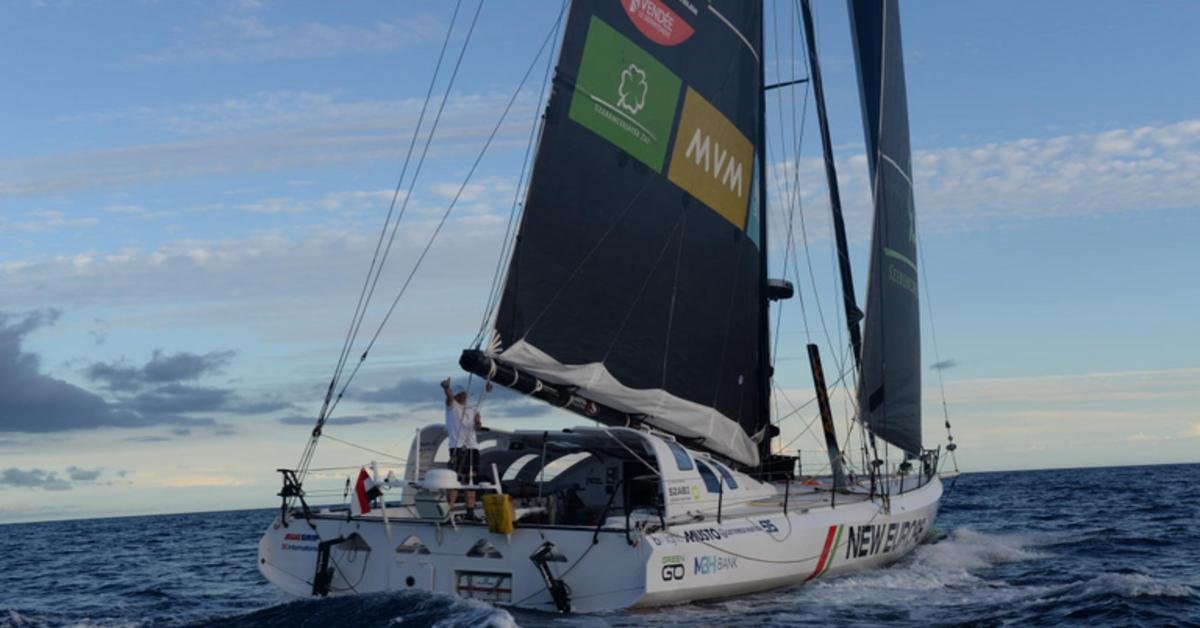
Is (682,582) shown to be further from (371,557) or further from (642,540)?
(371,557)

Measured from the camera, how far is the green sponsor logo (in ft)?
50.0

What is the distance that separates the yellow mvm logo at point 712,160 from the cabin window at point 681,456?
4.18m

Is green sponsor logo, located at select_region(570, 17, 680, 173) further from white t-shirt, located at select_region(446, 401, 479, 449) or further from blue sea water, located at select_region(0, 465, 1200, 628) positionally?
blue sea water, located at select_region(0, 465, 1200, 628)

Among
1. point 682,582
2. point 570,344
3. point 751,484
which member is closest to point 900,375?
point 751,484

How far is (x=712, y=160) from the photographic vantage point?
1750 cm

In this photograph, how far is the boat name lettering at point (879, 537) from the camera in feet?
52.9

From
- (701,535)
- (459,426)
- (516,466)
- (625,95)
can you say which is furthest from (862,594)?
(625,95)

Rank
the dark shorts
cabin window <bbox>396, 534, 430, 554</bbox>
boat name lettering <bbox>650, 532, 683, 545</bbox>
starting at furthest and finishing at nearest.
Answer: the dark shorts → cabin window <bbox>396, 534, 430, 554</bbox> → boat name lettering <bbox>650, 532, 683, 545</bbox>

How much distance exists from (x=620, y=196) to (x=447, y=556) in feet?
18.0

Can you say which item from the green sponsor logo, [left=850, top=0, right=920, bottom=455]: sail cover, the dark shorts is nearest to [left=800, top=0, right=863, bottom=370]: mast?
[left=850, top=0, right=920, bottom=455]: sail cover

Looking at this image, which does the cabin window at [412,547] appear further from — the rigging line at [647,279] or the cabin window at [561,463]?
the rigging line at [647,279]

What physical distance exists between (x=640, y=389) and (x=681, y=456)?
200 centimetres

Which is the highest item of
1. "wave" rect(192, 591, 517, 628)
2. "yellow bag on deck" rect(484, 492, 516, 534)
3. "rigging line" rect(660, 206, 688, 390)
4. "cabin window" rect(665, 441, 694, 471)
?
"rigging line" rect(660, 206, 688, 390)

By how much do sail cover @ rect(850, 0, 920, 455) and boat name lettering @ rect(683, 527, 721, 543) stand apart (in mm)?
7167
